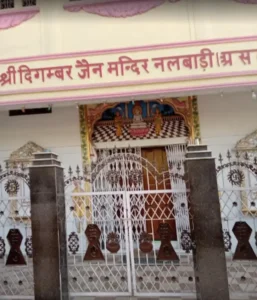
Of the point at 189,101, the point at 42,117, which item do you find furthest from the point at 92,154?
the point at 189,101

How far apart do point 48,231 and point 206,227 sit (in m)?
1.96

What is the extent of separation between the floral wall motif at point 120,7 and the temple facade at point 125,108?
0.07 ft

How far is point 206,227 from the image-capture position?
406 centimetres

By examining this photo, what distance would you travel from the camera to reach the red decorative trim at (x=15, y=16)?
6.85 m

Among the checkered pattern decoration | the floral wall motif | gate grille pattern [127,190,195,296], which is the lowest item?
gate grille pattern [127,190,195,296]

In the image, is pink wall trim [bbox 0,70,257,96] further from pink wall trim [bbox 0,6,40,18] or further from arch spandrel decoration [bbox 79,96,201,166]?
pink wall trim [bbox 0,6,40,18]

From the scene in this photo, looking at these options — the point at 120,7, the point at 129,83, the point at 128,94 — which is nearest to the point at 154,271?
the point at 128,94

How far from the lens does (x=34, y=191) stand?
169 inches

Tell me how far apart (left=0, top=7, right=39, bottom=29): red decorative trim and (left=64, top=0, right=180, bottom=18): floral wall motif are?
0.87m

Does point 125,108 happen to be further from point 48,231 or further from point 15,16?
point 48,231

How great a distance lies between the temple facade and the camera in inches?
209

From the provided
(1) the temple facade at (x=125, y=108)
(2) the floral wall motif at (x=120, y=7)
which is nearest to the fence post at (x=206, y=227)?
(1) the temple facade at (x=125, y=108)

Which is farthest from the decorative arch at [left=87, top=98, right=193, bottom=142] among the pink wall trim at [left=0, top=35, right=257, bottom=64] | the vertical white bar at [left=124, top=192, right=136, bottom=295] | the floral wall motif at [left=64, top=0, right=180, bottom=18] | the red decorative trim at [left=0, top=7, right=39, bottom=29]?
the vertical white bar at [left=124, top=192, right=136, bottom=295]

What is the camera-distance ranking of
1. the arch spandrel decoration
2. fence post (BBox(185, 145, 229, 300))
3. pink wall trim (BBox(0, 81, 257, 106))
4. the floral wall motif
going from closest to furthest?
fence post (BBox(185, 145, 229, 300)) → pink wall trim (BBox(0, 81, 257, 106)) → the floral wall motif → the arch spandrel decoration
